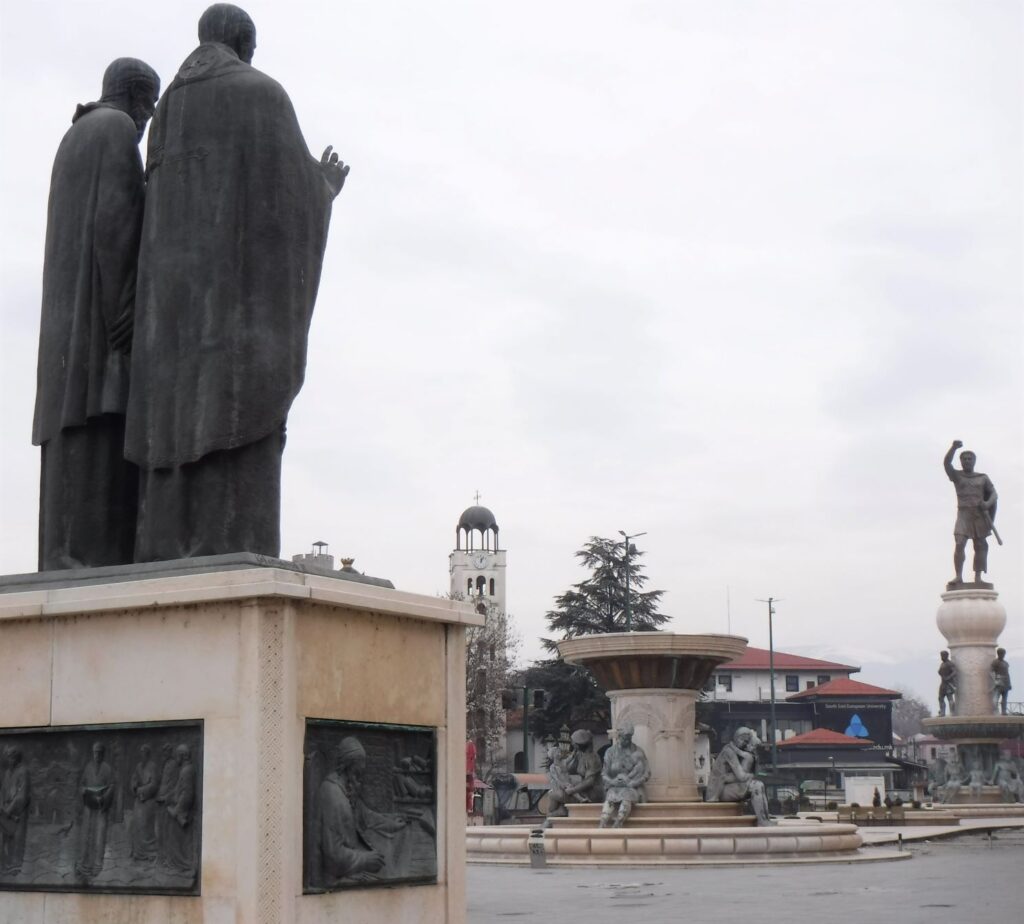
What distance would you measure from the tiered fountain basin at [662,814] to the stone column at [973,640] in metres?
17.1

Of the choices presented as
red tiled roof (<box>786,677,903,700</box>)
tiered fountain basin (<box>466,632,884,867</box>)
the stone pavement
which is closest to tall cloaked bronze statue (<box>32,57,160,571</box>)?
the stone pavement

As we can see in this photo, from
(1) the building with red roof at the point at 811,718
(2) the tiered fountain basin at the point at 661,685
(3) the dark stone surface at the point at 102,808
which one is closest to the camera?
(3) the dark stone surface at the point at 102,808

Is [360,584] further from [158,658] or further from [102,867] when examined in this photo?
[102,867]

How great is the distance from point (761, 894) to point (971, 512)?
27.1m

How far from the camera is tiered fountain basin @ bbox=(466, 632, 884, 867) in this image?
1886cm

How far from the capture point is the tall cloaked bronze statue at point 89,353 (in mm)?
7328

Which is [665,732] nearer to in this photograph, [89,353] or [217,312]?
[89,353]

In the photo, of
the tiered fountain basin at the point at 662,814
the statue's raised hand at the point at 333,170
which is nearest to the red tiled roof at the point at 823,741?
the tiered fountain basin at the point at 662,814

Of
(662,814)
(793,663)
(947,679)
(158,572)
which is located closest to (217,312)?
(158,572)

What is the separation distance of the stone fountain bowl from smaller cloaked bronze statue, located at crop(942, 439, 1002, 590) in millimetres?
18659

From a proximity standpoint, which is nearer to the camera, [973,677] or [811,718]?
[973,677]

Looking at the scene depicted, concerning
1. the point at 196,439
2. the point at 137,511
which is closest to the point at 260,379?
the point at 196,439

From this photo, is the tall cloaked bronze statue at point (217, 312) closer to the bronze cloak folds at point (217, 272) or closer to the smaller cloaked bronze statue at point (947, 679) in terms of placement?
the bronze cloak folds at point (217, 272)

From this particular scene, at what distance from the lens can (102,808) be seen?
21.0ft
